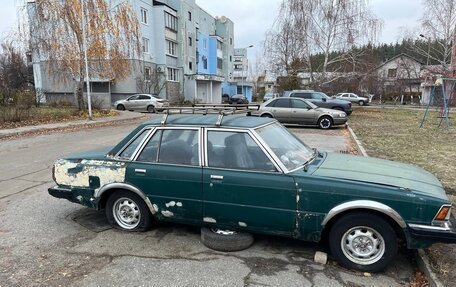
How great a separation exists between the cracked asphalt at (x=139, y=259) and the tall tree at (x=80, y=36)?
1758 cm

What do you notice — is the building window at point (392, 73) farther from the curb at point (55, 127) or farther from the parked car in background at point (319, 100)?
the curb at point (55, 127)

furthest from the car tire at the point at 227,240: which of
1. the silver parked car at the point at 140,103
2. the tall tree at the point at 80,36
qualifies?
the silver parked car at the point at 140,103

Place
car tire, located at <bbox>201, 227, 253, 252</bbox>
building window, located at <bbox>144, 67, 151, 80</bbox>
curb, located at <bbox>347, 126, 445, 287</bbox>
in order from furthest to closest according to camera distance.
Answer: building window, located at <bbox>144, 67, 151, 80</bbox> < car tire, located at <bbox>201, 227, 253, 252</bbox> < curb, located at <bbox>347, 126, 445, 287</bbox>

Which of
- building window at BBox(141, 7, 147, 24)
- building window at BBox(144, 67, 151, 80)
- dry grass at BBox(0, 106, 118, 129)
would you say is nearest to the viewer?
dry grass at BBox(0, 106, 118, 129)

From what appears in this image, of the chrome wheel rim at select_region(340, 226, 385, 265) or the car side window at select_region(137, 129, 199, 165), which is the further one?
the car side window at select_region(137, 129, 199, 165)

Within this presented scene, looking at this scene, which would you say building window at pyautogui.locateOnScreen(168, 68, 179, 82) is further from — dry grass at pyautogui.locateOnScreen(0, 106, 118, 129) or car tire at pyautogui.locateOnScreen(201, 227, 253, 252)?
car tire at pyautogui.locateOnScreen(201, 227, 253, 252)

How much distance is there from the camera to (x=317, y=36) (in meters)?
27.8

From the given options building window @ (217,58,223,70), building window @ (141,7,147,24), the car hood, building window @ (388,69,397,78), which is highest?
building window @ (141,7,147,24)

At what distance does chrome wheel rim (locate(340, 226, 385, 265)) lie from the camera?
136 inches

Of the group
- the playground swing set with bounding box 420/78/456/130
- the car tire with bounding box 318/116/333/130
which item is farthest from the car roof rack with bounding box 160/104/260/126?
the playground swing set with bounding box 420/78/456/130

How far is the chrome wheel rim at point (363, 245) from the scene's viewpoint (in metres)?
3.46

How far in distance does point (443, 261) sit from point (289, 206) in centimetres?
173

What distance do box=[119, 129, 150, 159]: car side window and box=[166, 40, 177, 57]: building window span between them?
3706 centimetres

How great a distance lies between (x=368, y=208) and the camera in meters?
3.35
